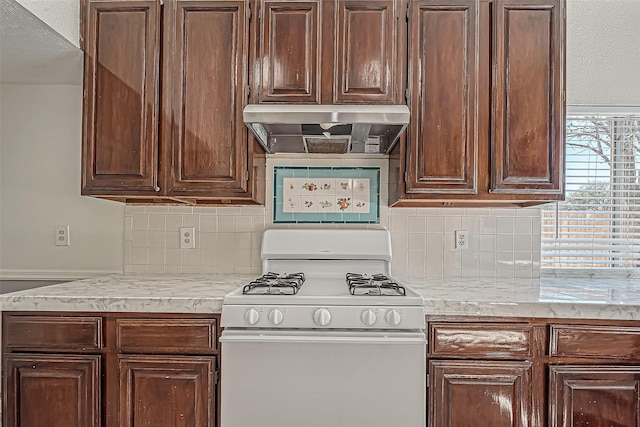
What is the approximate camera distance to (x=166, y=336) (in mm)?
1620

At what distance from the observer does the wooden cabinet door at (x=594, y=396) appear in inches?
61.2

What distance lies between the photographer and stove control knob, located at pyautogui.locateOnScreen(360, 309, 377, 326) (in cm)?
156

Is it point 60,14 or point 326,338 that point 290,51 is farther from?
point 326,338

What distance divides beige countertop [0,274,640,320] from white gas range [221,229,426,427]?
14 centimetres

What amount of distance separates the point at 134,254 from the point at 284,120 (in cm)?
120

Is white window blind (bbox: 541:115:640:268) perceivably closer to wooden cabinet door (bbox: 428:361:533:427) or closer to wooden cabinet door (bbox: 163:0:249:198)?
wooden cabinet door (bbox: 428:361:533:427)

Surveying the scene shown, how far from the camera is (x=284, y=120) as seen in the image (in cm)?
175

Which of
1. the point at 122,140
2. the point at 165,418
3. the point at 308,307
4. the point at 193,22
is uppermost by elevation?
the point at 193,22

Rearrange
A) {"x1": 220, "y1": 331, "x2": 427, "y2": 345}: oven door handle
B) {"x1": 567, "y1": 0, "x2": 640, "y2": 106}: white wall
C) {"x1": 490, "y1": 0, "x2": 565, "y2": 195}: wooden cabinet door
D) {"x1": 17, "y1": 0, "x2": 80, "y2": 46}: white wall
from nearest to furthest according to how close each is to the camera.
Result: {"x1": 220, "y1": 331, "x2": 427, "y2": 345}: oven door handle < {"x1": 17, "y1": 0, "x2": 80, "y2": 46}: white wall < {"x1": 490, "y1": 0, "x2": 565, "y2": 195}: wooden cabinet door < {"x1": 567, "y1": 0, "x2": 640, "y2": 106}: white wall

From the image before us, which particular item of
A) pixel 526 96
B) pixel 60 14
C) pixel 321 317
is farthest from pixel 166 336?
pixel 526 96

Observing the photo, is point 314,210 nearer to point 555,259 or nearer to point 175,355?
point 175,355

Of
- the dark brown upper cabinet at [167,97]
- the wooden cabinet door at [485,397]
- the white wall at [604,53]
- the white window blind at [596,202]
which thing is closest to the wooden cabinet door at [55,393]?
the dark brown upper cabinet at [167,97]

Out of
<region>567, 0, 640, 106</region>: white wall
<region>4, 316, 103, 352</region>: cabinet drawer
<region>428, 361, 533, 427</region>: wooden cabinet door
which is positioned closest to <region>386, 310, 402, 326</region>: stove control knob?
<region>428, 361, 533, 427</region>: wooden cabinet door

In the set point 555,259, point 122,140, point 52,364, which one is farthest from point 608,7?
point 52,364
